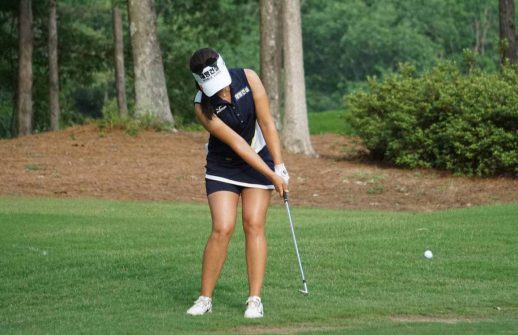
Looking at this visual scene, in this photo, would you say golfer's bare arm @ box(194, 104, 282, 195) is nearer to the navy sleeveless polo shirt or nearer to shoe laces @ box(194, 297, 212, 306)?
the navy sleeveless polo shirt

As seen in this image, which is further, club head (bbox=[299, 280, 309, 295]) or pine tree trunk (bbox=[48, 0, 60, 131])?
pine tree trunk (bbox=[48, 0, 60, 131])

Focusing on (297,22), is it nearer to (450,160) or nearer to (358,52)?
(450,160)

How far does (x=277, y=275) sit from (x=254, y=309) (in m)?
2.38

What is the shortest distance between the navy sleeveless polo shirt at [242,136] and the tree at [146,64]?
18.1 m

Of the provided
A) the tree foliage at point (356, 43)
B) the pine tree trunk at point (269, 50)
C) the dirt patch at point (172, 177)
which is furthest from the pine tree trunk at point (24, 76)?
the tree foliage at point (356, 43)

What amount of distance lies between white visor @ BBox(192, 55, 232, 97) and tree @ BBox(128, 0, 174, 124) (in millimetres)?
18359

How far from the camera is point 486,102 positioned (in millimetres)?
22922

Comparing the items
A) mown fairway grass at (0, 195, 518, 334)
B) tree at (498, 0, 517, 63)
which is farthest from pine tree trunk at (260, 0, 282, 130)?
mown fairway grass at (0, 195, 518, 334)

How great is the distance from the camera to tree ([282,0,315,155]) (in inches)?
1059

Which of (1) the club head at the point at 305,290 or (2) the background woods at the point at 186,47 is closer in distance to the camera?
(1) the club head at the point at 305,290

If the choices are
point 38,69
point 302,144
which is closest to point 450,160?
point 302,144

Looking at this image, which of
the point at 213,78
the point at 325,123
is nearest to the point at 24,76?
the point at 325,123

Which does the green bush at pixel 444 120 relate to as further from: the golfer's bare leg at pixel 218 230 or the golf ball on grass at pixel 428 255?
the golfer's bare leg at pixel 218 230

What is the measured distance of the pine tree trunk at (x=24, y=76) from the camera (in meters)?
38.0
